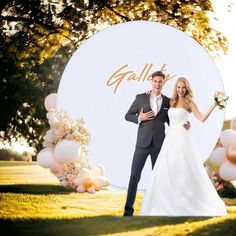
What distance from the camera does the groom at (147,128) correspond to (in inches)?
295

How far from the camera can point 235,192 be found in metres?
10.1

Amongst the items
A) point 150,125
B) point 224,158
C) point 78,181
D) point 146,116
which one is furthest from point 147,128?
point 224,158

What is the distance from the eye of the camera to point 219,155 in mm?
9523

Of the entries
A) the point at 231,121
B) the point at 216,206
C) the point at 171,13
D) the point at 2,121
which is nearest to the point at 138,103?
the point at 216,206

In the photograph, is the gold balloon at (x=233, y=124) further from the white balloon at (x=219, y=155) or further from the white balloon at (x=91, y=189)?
the white balloon at (x=91, y=189)

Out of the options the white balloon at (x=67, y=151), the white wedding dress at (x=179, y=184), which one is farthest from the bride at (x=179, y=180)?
the white balloon at (x=67, y=151)

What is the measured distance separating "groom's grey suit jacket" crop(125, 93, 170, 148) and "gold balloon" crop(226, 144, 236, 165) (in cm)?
221

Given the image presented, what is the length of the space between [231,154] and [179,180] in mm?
2293

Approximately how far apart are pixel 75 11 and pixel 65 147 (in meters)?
3.75

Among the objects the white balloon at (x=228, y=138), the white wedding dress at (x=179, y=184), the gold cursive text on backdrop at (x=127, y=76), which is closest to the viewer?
the white wedding dress at (x=179, y=184)

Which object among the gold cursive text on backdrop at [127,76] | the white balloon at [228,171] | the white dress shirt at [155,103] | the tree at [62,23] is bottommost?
the white balloon at [228,171]

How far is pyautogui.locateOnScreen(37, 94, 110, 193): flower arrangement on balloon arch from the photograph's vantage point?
9227mm

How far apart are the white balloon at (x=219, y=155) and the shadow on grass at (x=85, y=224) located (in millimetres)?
2538

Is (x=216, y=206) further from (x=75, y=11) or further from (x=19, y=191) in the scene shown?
(x=75, y=11)
